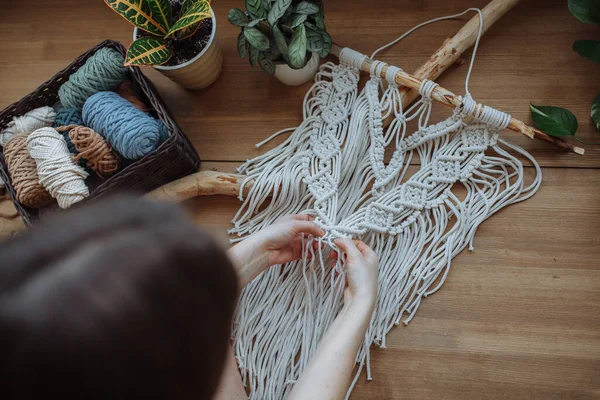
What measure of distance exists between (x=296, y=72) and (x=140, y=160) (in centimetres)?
41

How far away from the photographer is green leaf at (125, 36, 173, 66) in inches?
37.3

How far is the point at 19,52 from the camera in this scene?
52.2 inches

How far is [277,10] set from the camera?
944 mm

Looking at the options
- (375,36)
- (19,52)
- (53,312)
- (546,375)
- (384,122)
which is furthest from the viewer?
(19,52)

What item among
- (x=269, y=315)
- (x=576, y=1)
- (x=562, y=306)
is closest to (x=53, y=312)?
(x=269, y=315)

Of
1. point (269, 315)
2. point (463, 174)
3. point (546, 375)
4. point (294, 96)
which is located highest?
point (294, 96)

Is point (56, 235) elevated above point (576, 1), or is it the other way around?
point (56, 235)

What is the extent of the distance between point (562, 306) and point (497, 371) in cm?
19

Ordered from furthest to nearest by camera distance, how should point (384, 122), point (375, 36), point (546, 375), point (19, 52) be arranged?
point (19, 52) < point (375, 36) < point (384, 122) < point (546, 375)

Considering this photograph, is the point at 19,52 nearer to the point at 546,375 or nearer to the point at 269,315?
the point at 269,315

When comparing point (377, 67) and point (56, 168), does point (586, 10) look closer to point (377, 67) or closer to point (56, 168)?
point (377, 67)

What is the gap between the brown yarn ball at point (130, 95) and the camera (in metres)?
1.05

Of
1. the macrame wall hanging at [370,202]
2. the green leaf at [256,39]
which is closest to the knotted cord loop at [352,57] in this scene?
the macrame wall hanging at [370,202]

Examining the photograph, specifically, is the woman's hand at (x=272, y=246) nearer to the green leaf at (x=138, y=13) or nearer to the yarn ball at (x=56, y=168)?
the yarn ball at (x=56, y=168)
